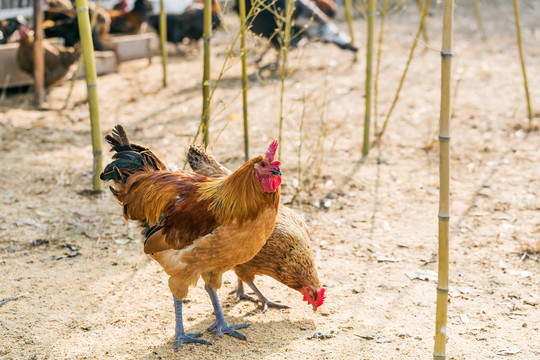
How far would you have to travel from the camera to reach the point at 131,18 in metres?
10.6

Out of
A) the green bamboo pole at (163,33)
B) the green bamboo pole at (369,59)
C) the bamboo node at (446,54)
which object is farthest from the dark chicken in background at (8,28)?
the bamboo node at (446,54)

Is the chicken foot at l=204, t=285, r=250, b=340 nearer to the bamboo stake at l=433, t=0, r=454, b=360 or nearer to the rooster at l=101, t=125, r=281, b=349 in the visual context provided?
the rooster at l=101, t=125, r=281, b=349

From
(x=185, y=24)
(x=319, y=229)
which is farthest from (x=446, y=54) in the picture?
(x=185, y=24)

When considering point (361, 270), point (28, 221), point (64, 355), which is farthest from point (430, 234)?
point (28, 221)

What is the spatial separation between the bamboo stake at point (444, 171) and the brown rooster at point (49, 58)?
6.43 metres

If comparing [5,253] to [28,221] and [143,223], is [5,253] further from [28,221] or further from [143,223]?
[143,223]

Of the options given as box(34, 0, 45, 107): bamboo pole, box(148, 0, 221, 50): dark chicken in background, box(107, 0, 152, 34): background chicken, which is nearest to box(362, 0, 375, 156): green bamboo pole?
box(34, 0, 45, 107): bamboo pole

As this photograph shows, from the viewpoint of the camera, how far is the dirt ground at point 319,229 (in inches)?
144

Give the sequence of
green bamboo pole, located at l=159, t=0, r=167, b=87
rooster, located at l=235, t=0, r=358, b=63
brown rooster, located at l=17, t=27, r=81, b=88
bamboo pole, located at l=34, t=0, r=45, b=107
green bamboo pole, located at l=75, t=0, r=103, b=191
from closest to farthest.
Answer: green bamboo pole, located at l=75, t=0, r=103, b=191, bamboo pole, located at l=34, t=0, r=45, b=107, brown rooster, located at l=17, t=27, r=81, b=88, green bamboo pole, located at l=159, t=0, r=167, b=87, rooster, located at l=235, t=0, r=358, b=63

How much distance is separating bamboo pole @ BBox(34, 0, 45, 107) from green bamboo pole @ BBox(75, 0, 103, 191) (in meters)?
2.55

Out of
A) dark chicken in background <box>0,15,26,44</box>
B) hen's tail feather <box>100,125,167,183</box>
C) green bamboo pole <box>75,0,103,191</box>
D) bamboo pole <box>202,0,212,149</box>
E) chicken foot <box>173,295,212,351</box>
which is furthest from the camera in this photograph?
dark chicken in background <box>0,15,26,44</box>

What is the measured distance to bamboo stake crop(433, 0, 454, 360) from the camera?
2682 millimetres

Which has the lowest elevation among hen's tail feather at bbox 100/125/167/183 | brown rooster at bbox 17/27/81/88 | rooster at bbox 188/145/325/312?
rooster at bbox 188/145/325/312

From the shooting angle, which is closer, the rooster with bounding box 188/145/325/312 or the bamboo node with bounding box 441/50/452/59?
the bamboo node with bounding box 441/50/452/59
